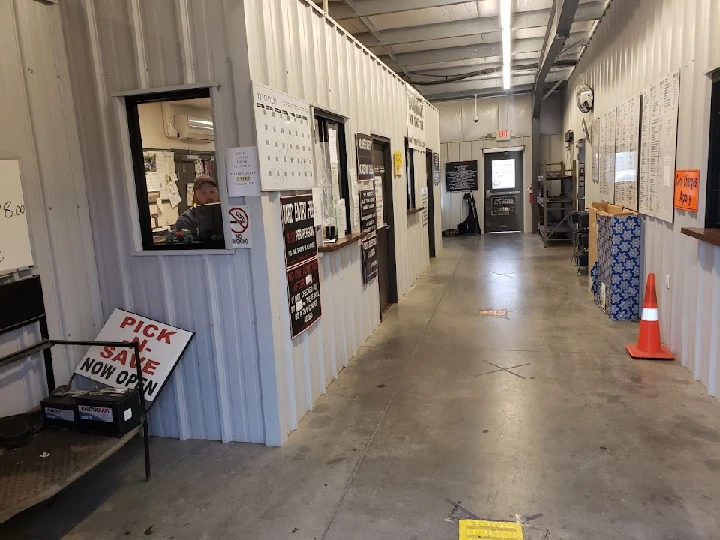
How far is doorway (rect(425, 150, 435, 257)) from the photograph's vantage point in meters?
10.4

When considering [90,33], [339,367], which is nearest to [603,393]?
[339,367]

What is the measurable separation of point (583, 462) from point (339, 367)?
2.21 m

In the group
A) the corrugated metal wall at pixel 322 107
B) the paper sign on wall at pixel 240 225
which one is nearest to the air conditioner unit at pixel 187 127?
the corrugated metal wall at pixel 322 107

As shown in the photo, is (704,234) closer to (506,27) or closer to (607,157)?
(607,157)

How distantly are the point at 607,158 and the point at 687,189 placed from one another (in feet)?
11.2

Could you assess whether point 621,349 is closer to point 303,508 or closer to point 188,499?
point 303,508

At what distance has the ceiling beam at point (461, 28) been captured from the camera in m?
7.63

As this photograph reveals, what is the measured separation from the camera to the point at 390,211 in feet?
22.6

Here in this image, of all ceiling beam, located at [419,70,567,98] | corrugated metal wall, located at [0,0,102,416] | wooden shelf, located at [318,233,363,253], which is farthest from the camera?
ceiling beam, located at [419,70,567,98]

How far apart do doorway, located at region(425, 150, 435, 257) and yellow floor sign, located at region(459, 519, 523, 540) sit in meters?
8.05

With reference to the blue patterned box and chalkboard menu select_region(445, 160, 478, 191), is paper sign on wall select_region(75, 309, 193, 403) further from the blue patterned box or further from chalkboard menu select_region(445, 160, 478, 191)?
chalkboard menu select_region(445, 160, 478, 191)

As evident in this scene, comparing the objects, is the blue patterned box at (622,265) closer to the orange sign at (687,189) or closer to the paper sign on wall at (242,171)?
the orange sign at (687,189)

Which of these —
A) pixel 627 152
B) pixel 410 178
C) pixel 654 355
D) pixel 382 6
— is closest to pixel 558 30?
pixel 627 152

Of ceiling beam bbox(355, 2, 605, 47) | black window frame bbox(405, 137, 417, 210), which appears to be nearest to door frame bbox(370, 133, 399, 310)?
black window frame bbox(405, 137, 417, 210)
